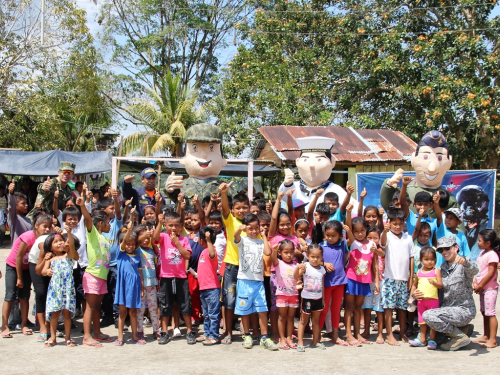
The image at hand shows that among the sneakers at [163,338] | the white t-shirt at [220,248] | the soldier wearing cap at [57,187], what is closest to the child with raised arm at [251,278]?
the white t-shirt at [220,248]

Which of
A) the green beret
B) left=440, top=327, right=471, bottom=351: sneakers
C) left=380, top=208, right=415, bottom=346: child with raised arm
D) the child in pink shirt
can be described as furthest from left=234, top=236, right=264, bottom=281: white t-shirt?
left=440, top=327, right=471, bottom=351: sneakers

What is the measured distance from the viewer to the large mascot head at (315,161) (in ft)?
20.3

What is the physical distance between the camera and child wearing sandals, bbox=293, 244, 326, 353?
4.73 meters

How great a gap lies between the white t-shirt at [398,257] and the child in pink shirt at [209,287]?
1738mm

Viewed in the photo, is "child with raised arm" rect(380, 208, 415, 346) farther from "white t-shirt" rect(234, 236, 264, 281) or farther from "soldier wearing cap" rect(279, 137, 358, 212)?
"white t-shirt" rect(234, 236, 264, 281)

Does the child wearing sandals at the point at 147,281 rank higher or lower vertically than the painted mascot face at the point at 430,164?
lower

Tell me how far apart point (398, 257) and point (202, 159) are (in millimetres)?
2601

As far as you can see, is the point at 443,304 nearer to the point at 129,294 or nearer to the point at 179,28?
the point at 129,294

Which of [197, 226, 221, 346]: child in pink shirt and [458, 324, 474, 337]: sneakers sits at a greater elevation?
[197, 226, 221, 346]: child in pink shirt

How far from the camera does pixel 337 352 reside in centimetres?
462

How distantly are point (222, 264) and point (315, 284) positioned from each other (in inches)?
38.9

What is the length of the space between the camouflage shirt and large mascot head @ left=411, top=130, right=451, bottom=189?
4461 mm

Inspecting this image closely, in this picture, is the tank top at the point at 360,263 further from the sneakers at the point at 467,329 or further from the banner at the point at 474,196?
the banner at the point at 474,196

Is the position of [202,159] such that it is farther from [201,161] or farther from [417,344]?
[417,344]
